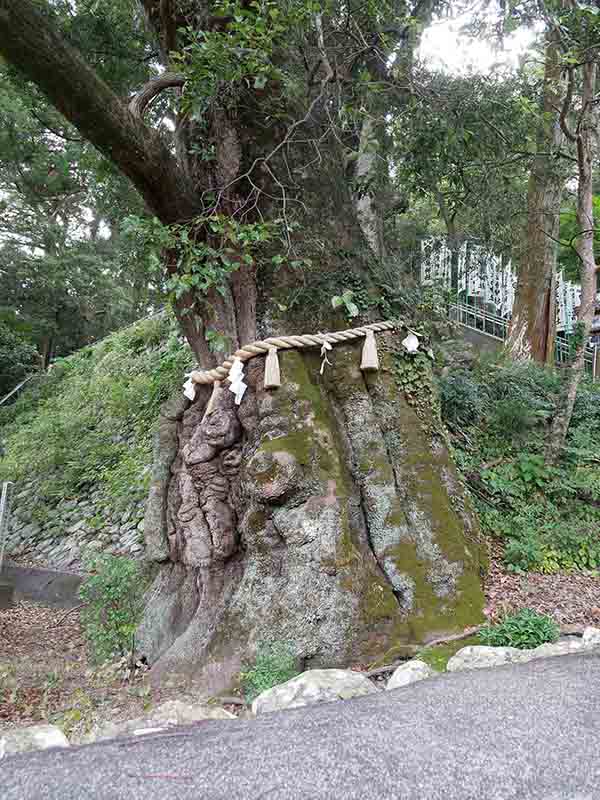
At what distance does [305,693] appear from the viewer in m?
2.58

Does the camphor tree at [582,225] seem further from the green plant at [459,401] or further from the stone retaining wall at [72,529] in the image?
the stone retaining wall at [72,529]

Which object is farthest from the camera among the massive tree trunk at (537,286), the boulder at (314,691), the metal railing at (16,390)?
the metal railing at (16,390)

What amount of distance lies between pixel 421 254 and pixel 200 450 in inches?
311

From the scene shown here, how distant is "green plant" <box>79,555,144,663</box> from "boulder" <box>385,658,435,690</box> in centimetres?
208

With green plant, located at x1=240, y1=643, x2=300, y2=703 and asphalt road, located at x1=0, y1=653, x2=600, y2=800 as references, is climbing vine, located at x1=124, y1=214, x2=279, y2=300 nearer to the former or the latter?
green plant, located at x1=240, y1=643, x2=300, y2=703

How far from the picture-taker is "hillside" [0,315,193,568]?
7.71 metres

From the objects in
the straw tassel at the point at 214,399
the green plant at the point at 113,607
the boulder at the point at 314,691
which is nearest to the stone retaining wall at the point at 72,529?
the green plant at the point at 113,607

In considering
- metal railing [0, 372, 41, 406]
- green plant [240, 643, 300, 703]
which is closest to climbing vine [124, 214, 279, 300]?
green plant [240, 643, 300, 703]

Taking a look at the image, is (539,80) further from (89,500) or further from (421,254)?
(89,500)

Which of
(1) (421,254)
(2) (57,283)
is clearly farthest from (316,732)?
(2) (57,283)

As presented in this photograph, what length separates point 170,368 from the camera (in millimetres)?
9617

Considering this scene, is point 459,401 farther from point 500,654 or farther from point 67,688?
point 67,688

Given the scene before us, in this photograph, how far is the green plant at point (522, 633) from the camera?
10.5 feet

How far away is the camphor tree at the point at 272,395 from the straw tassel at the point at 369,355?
12cm
